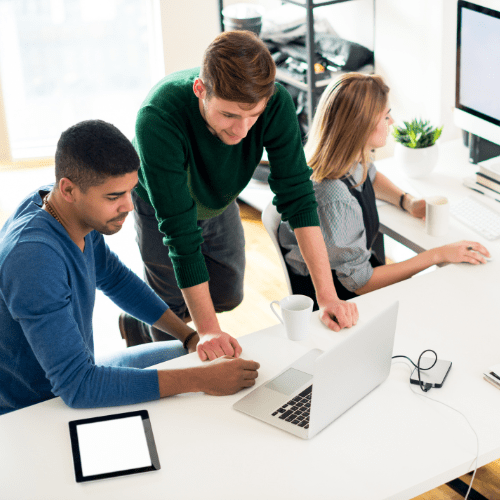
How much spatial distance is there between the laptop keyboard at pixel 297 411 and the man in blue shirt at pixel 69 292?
0.11m

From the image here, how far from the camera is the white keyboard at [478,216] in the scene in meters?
2.14

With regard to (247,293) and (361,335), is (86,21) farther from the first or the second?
(361,335)

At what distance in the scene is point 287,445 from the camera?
53.3 inches

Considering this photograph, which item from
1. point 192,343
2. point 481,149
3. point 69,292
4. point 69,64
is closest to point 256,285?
point 481,149

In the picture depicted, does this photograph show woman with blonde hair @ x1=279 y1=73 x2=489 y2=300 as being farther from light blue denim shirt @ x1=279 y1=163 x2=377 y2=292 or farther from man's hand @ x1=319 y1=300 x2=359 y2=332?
man's hand @ x1=319 y1=300 x2=359 y2=332

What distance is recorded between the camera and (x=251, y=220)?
12.5 ft

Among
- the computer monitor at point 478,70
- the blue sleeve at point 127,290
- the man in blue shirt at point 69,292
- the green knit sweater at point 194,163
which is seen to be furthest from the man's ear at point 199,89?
the computer monitor at point 478,70

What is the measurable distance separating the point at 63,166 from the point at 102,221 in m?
0.14

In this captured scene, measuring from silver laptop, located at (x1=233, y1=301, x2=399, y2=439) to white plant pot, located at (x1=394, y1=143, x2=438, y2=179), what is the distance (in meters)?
1.14

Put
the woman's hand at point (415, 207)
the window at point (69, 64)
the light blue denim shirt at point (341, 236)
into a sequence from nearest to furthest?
the light blue denim shirt at point (341, 236) < the woman's hand at point (415, 207) < the window at point (69, 64)

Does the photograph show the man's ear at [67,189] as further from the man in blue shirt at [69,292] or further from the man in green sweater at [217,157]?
the man in green sweater at [217,157]

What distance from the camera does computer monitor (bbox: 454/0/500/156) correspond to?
7.43 ft

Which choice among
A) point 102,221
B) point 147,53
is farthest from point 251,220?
point 102,221

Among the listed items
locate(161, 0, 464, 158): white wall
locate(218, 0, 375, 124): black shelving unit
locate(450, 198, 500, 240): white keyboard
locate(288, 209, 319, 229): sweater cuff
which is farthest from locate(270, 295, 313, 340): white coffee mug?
locate(218, 0, 375, 124): black shelving unit
